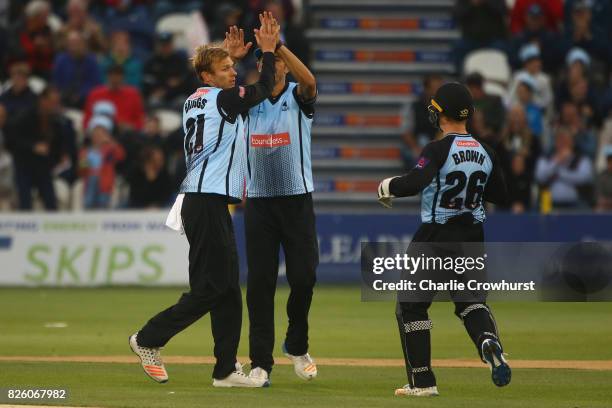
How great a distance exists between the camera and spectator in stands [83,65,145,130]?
22766mm

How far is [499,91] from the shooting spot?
913 inches

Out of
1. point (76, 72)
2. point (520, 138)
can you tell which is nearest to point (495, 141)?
point (520, 138)

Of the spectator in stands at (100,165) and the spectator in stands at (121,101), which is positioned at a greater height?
the spectator in stands at (121,101)

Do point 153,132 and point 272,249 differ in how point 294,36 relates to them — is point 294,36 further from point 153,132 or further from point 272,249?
point 272,249

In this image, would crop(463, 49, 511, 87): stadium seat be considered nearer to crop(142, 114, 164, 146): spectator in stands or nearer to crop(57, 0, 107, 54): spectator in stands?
crop(142, 114, 164, 146): spectator in stands

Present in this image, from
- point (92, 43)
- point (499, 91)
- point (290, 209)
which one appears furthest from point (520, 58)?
point (290, 209)

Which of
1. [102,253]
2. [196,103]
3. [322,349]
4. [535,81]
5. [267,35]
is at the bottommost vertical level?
[102,253]

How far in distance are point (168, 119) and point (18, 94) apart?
258 centimetres

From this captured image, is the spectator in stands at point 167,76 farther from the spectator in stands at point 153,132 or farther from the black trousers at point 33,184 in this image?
the black trousers at point 33,184

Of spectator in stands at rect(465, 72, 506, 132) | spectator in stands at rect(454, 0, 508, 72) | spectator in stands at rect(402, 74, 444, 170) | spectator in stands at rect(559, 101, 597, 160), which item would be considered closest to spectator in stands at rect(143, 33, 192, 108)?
spectator in stands at rect(402, 74, 444, 170)

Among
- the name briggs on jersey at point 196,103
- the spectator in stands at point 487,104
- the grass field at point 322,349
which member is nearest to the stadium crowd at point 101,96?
the grass field at point 322,349

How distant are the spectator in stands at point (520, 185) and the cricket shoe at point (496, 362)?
446 inches

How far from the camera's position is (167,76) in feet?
78.1

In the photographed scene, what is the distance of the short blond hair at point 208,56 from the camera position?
10070mm
